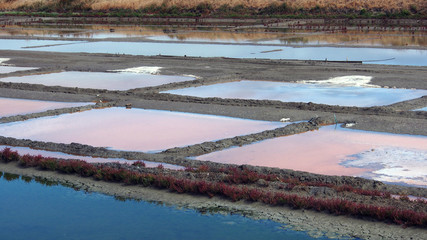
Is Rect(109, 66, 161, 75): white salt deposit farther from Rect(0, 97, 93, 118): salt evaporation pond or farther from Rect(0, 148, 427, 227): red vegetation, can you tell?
Rect(0, 148, 427, 227): red vegetation

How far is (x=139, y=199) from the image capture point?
986 centimetres

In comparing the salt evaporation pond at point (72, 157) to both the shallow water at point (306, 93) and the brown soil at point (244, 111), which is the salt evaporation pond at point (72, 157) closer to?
the brown soil at point (244, 111)

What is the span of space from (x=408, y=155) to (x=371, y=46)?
2193 cm

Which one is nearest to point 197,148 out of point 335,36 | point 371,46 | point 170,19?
point 371,46

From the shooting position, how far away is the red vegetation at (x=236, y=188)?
8.42m

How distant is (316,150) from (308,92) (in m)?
6.99

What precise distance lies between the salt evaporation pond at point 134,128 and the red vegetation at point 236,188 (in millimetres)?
1755

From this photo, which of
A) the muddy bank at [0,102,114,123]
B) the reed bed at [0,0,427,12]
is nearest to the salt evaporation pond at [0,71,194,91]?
the muddy bank at [0,102,114,123]

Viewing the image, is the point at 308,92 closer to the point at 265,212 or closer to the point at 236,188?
the point at 236,188

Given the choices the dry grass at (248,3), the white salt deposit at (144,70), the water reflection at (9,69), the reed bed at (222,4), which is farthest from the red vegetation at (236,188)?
the dry grass at (248,3)

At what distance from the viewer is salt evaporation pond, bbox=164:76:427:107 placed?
17.4 m

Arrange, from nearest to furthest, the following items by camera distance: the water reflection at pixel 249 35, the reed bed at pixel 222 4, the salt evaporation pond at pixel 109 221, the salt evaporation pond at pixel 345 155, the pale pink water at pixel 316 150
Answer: the salt evaporation pond at pixel 109 221 < the salt evaporation pond at pixel 345 155 < the pale pink water at pixel 316 150 < the water reflection at pixel 249 35 < the reed bed at pixel 222 4

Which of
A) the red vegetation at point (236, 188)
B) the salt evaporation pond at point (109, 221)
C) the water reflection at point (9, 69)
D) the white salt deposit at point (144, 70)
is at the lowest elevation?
the salt evaporation pond at point (109, 221)

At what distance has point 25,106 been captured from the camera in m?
18.4
